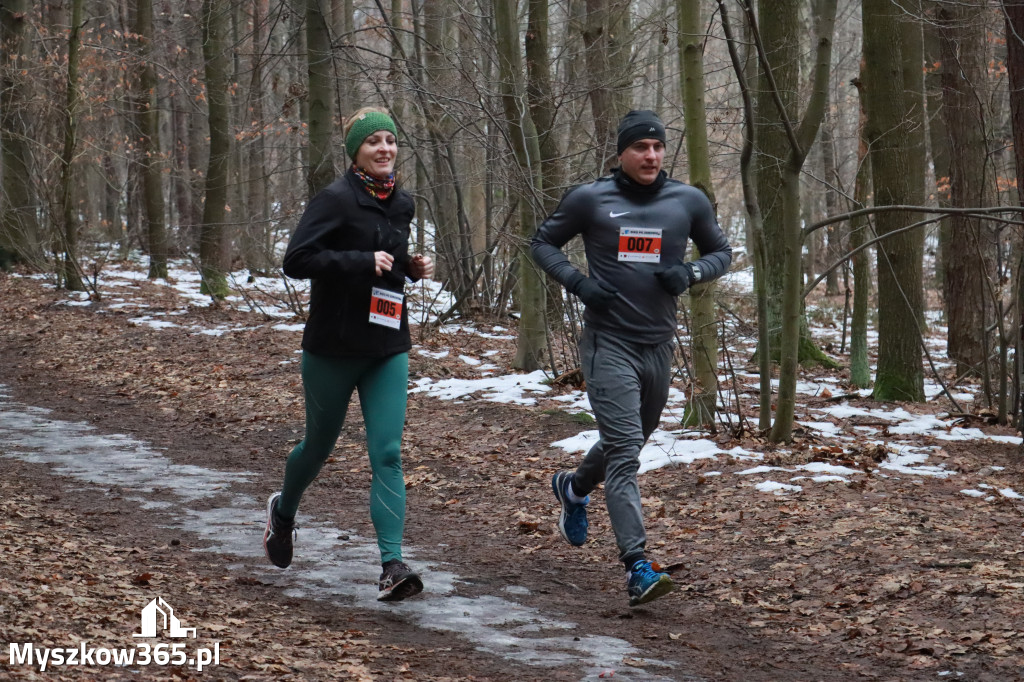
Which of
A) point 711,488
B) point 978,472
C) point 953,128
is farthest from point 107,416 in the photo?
point 953,128

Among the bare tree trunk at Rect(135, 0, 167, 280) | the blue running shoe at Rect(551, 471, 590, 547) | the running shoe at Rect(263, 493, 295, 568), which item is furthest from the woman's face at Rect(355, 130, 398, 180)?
→ the bare tree trunk at Rect(135, 0, 167, 280)

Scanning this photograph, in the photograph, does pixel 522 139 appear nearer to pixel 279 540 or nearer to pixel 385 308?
pixel 385 308

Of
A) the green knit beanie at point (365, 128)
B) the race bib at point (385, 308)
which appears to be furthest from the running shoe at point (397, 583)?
the green knit beanie at point (365, 128)

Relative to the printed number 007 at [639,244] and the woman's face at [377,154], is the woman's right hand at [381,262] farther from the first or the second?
the printed number 007 at [639,244]

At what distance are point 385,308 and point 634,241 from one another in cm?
124

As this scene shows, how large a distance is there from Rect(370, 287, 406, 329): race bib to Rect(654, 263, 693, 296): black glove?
4.12 ft

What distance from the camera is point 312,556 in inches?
234

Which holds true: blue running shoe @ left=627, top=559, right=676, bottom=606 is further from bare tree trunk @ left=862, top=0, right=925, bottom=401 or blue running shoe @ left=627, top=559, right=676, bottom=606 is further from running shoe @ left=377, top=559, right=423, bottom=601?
bare tree trunk @ left=862, top=0, right=925, bottom=401

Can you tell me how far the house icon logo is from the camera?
4098mm

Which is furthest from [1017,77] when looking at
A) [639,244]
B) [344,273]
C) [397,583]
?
[397,583]

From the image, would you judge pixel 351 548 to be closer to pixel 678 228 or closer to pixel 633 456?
pixel 633 456

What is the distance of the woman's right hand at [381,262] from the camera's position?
4855 mm

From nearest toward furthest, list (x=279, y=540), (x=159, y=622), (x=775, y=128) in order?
(x=159, y=622) < (x=279, y=540) < (x=775, y=128)

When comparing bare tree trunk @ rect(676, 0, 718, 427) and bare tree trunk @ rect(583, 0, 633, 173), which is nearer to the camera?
bare tree trunk @ rect(676, 0, 718, 427)
